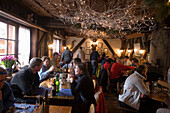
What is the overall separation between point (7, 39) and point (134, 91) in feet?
12.6

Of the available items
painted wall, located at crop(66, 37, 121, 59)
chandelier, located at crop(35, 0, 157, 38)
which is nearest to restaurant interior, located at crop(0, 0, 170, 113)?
chandelier, located at crop(35, 0, 157, 38)

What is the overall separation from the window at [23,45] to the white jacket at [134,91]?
386cm

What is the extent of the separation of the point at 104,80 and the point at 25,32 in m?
3.59

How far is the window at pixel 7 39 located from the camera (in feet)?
12.0

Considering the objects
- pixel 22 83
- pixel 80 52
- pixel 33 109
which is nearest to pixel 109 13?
pixel 22 83

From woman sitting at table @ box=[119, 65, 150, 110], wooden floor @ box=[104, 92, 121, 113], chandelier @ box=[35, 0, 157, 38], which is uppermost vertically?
chandelier @ box=[35, 0, 157, 38]

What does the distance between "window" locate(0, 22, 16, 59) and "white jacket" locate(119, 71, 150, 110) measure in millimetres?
3502

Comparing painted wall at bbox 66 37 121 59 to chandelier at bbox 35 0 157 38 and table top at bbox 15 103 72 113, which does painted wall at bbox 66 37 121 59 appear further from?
table top at bbox 15 103 72 113

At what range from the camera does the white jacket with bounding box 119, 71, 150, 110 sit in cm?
282

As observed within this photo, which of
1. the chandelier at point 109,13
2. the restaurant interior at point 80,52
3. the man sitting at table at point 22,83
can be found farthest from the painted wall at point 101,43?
the man sitting at table at point 22,83

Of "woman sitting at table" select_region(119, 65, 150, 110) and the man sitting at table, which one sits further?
"woman sitting at table" select_region(119, 65, 150, 110)

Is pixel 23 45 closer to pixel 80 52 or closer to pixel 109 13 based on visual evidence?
pixel 80 52

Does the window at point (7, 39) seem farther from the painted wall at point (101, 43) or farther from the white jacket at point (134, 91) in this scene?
the painted wall at point (101, 43)

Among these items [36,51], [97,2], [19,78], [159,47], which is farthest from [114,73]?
[19,78]
